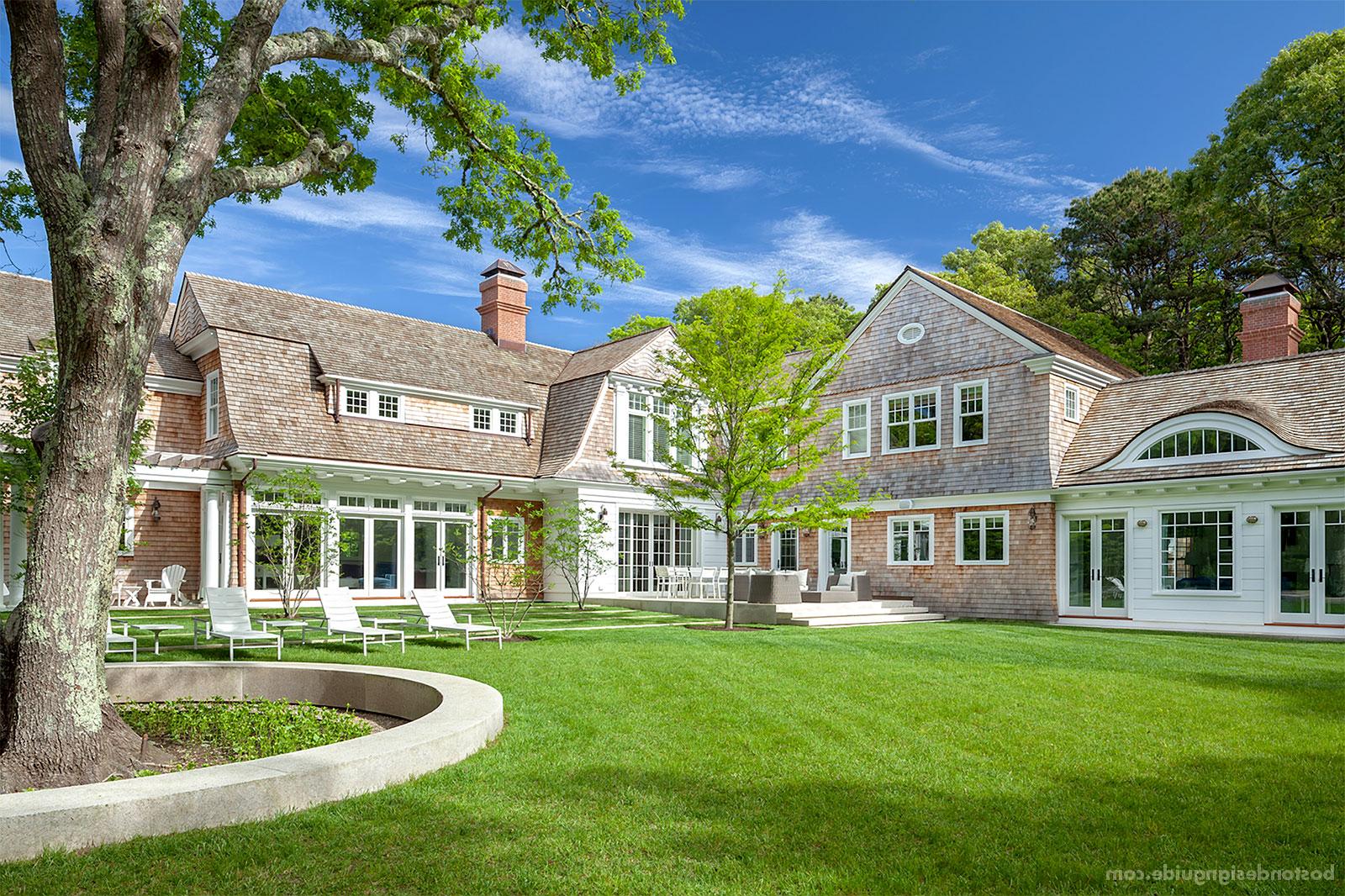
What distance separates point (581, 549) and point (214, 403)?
865 centimetres

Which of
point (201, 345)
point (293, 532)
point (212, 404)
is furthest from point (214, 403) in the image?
point (293, 532)

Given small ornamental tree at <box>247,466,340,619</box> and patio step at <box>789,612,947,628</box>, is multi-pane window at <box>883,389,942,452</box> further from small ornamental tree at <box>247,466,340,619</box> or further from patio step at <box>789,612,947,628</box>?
small ornamental tree at <box>247,466,340,619</box>

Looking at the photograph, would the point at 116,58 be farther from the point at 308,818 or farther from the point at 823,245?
the point at 823,245

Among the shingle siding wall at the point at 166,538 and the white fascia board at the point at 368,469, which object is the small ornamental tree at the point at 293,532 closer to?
the white fascia board at the point at 368,469

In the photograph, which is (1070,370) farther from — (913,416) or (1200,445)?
(913,416)

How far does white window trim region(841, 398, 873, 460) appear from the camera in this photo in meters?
24.7

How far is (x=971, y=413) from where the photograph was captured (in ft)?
74.2

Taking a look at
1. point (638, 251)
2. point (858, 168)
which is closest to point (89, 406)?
point (638, 251)

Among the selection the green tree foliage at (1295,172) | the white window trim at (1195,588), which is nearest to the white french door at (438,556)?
the white window trim at (1195,588)

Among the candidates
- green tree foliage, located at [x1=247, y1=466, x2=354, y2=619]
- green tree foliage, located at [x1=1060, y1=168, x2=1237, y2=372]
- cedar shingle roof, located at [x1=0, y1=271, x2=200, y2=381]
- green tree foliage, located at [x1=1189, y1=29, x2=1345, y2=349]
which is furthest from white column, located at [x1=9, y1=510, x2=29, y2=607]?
green tree foliage, located at [x1=1060, y1=168, x2=1237, y2=372]

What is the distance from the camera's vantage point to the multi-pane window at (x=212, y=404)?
20391mm

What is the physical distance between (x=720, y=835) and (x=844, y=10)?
568 inches

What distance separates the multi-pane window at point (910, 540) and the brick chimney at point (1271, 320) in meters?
8.42

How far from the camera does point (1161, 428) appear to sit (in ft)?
63.9
